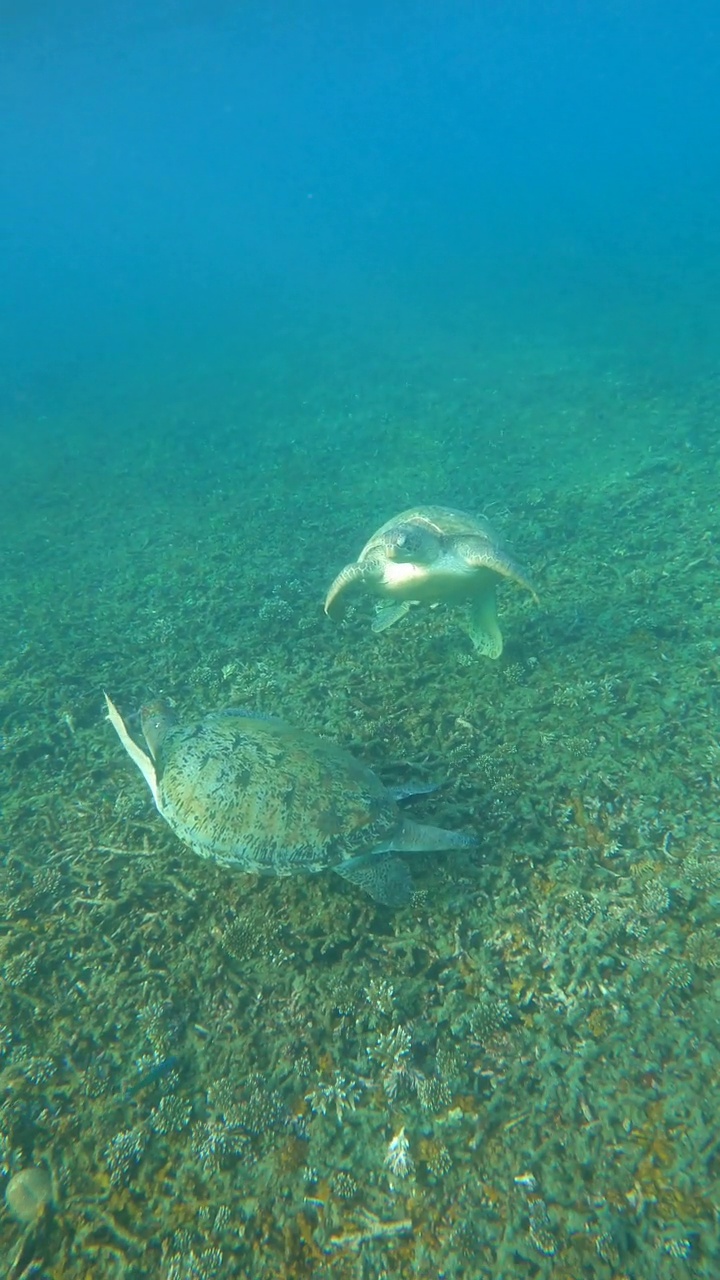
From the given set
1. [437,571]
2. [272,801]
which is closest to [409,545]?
[437,571]

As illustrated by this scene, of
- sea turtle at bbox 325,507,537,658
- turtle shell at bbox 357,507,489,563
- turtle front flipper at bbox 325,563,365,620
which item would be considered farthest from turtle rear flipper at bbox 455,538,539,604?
turtle front flipper at bbox 325,563,365,620

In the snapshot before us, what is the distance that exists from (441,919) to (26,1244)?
5.46ft

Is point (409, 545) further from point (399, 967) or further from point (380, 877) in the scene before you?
point (399, 967)

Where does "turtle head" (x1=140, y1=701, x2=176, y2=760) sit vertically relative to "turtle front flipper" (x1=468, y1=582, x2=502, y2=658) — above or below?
above

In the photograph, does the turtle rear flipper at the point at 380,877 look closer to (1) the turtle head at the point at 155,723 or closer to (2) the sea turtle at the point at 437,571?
(1) the turtle head at the point at 155,723

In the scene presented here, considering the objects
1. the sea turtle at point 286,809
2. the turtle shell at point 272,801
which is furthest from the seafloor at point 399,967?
the turtle shell at point 272,801

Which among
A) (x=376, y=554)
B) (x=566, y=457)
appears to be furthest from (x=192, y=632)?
(x=566, y=457)

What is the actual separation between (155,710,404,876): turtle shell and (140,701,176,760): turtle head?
20cm

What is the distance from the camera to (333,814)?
7.99ft

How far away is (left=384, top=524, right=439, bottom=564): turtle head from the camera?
372 cm

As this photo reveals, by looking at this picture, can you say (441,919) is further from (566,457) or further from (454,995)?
(566,457)

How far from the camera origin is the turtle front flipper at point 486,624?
3.99 meters

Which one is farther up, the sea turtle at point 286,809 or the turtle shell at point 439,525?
the turtle shell at point 439,525

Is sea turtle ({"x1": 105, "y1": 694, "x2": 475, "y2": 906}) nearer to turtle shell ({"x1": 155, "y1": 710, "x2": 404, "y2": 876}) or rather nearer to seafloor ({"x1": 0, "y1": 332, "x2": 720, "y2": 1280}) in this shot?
turtle shell ({"x1": 155, "y1": 710, "x2": 404, "y2": 876})
